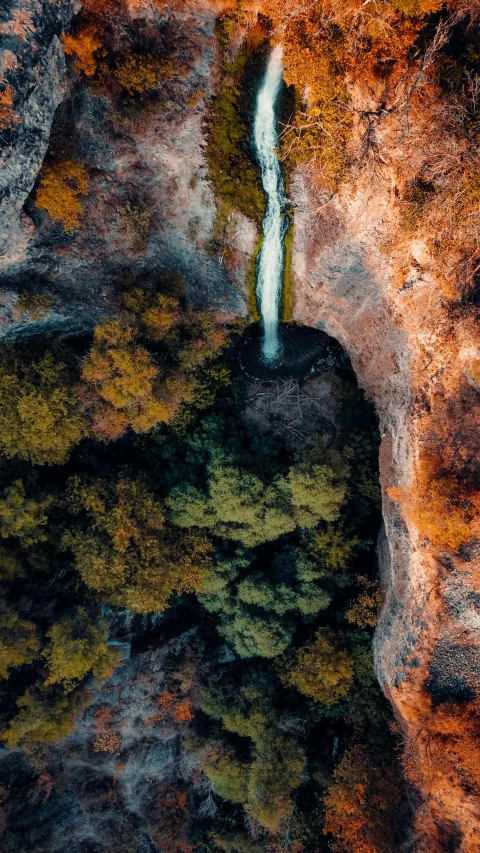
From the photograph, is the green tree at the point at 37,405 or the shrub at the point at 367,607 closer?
the green tree at the point at 37,405

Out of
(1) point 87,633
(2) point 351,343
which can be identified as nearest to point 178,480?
(1) point 87,633

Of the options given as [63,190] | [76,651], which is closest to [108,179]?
[63,190]

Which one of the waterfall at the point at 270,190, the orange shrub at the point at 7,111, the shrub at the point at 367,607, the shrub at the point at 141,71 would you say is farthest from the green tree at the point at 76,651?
the shrub at the point at 141,71

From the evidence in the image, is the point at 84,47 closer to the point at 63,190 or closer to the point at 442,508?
the point at 63,190

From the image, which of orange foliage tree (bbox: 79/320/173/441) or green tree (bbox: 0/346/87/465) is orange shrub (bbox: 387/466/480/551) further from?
green tree (bbox: 0/346/87/465)

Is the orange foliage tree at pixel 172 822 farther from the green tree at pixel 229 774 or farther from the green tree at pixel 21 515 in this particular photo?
the green tree at pixel 21 515

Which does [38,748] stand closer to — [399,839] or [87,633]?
[87,633]
